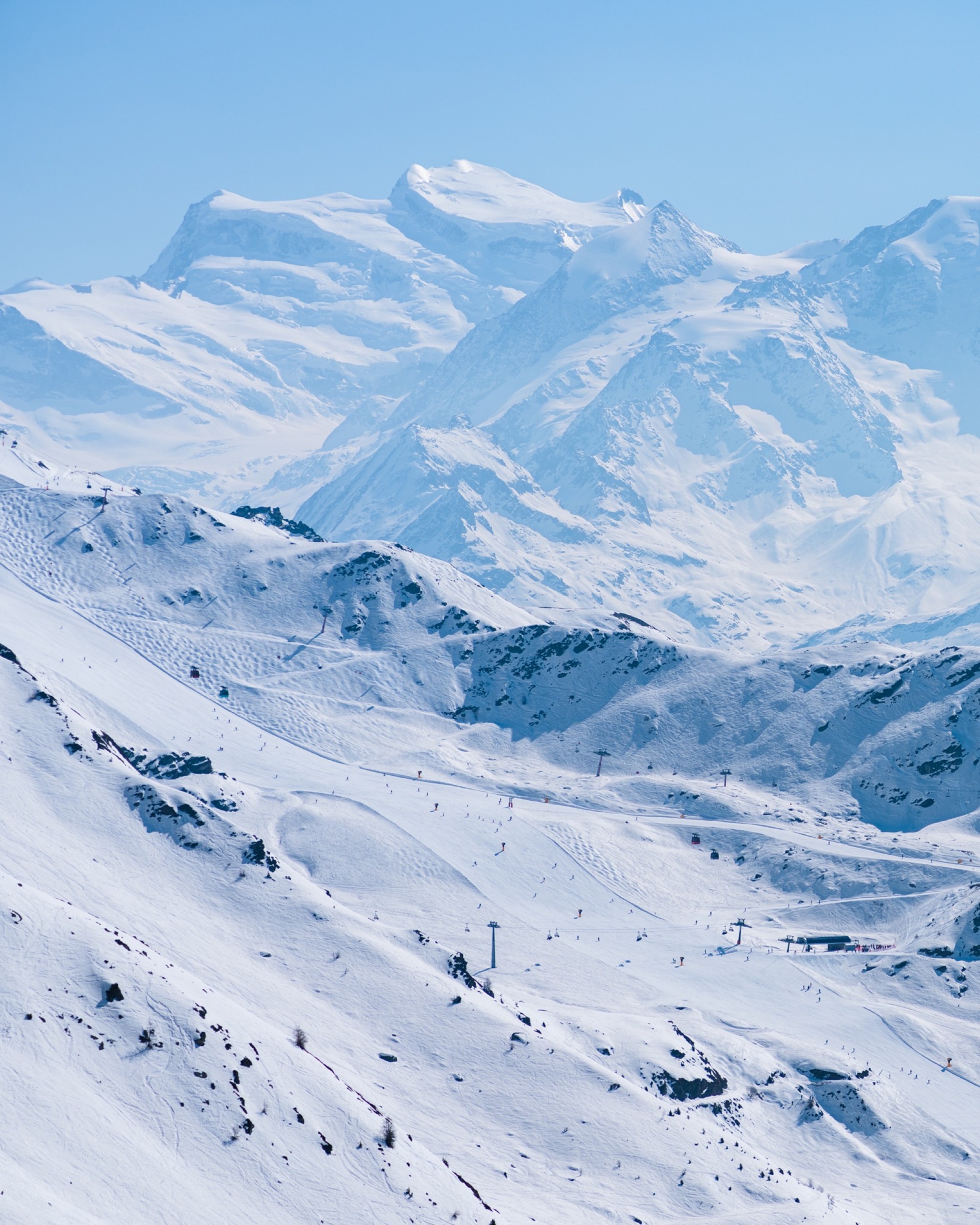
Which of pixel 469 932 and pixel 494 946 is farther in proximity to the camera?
pixel 469 932

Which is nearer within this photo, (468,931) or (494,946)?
(494,946)

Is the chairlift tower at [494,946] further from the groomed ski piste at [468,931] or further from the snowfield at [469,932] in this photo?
the snowfield at [469,932]

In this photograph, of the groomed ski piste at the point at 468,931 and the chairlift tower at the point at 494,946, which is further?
the chairlift tower at the point at 494,946

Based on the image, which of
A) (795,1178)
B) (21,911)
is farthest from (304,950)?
(795,1178)

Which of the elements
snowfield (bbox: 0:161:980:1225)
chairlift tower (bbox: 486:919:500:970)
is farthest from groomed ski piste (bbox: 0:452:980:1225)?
chairlift tower (bbox: 486:919:500:970)

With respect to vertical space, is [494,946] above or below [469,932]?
above

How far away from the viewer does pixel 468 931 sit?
12800 cm

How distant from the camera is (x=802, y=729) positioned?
186 m

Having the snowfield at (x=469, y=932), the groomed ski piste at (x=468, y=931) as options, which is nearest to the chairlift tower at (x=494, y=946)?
the groomed ski piste at (x=468, y=931)

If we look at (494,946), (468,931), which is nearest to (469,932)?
(468,931)

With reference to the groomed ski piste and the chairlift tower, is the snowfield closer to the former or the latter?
the groomed ski piste

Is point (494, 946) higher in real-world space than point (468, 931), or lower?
higher

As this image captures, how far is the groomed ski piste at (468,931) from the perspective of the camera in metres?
72.1

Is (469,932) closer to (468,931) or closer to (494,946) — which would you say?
(468,931)
